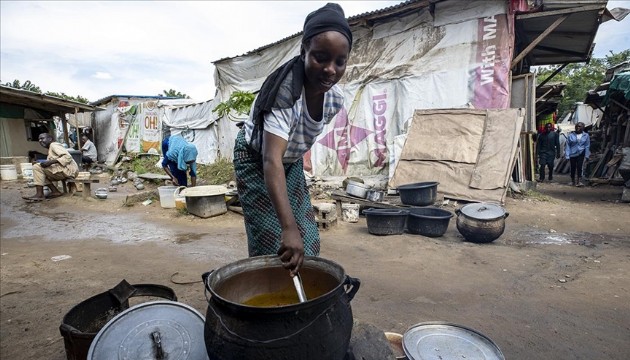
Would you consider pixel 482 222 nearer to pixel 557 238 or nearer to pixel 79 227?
pixel 557 238

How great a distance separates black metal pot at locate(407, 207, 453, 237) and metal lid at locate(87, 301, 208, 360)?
143 inches

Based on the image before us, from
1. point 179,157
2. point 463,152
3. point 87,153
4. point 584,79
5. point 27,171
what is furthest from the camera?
point 584,79

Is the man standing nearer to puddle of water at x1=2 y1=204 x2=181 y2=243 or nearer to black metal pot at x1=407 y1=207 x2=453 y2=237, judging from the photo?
black metal pot at x1=407 y1=207 x2=453 y2=237

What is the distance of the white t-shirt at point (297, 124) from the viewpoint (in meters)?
1.37

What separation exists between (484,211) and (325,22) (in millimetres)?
3899

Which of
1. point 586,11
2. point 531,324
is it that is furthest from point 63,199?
point 586,11

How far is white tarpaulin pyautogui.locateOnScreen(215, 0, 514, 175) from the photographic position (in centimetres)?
667

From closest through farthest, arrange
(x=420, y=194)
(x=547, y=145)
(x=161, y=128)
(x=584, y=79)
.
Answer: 1. (x=420, y=194)
2. (x=547, y=145)
3. (x=161, y=128)
4. (x=584, y=79)

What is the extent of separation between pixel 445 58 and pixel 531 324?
5.92 meters

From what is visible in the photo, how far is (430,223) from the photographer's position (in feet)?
A: 15.4

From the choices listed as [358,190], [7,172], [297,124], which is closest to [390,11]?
[358,190]

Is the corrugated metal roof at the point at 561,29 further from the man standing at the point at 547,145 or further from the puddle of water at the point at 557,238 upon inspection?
the puddle of water at the point at 557,238

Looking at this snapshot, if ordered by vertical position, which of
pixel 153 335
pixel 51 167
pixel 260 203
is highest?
pixel 260 203

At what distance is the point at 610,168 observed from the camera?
962cm
